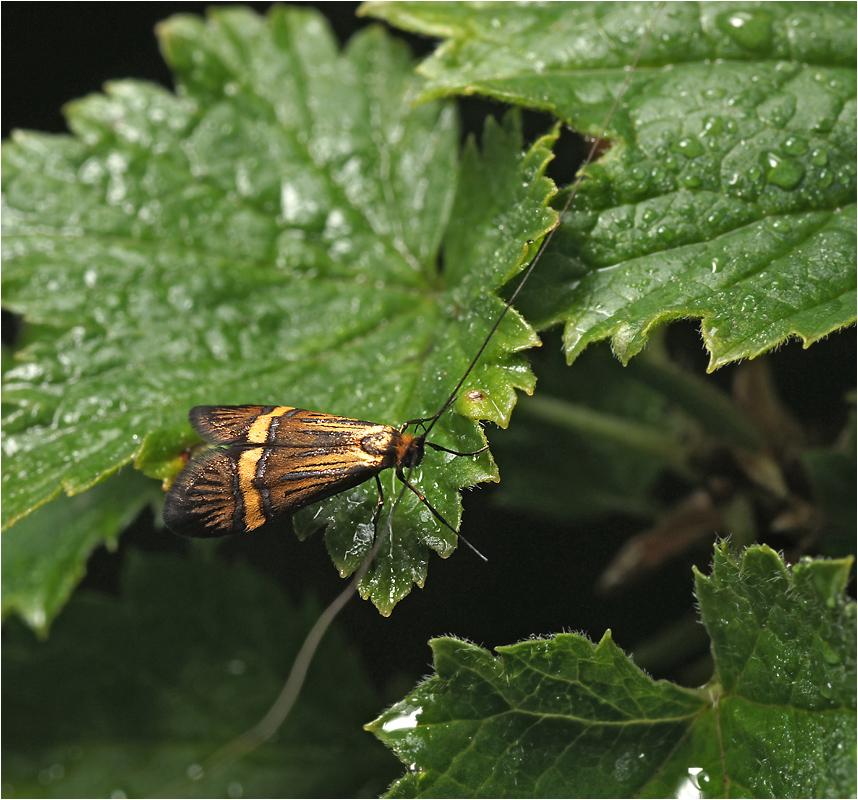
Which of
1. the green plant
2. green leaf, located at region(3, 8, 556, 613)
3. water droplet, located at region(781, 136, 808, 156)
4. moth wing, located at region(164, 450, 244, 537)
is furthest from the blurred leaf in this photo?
moth wing, located at region(164, 450, 244, 537)

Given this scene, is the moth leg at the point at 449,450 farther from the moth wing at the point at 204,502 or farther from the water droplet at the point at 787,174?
the water droplet at the point at 787,174

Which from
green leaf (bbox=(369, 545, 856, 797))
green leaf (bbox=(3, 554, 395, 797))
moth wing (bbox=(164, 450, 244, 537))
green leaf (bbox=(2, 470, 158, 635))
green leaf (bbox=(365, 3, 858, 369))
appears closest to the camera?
green leaf (bbox=(369, 545, 856, 797))

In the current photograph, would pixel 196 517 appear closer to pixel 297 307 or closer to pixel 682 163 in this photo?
pixel 297 307

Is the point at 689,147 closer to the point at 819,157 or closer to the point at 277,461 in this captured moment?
the point at 819,157

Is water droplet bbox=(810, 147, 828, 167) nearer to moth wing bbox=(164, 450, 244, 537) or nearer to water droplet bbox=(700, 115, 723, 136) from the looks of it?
water droplet bbox=(700, 115, 723, 136)

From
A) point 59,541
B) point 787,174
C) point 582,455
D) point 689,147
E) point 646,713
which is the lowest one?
point 582,455

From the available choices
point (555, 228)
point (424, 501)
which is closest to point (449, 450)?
point (424, 501)
